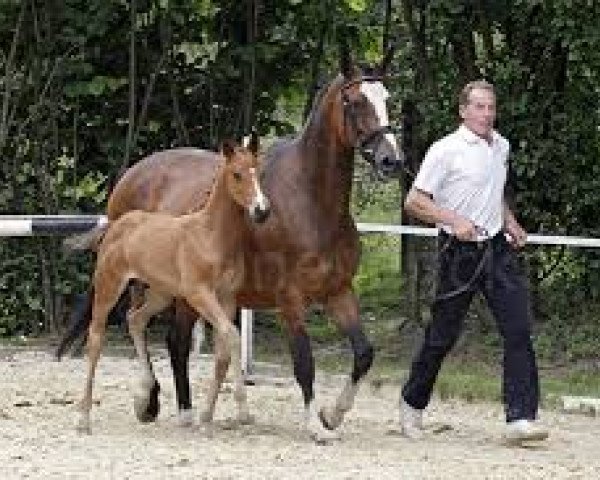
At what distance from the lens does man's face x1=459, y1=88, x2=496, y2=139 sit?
8.85 m

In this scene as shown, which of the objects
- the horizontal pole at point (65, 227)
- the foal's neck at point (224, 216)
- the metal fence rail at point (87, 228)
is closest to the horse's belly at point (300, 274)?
the foal's neck at point (224, 216)

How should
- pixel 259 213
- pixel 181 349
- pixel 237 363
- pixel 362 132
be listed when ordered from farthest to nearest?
pixel 181 349, pixel 237 363, pixel 362 132, pixel 259 213

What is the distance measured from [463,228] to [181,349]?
2.17 meters

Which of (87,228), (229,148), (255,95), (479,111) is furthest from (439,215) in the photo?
(255,95)

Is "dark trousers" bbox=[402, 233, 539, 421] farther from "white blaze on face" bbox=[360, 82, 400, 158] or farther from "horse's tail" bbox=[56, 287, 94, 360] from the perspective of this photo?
"horse's tail" bbox=[56, 287, 94, 360]

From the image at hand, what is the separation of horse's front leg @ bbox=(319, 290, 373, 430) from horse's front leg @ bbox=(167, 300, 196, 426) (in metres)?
0.96

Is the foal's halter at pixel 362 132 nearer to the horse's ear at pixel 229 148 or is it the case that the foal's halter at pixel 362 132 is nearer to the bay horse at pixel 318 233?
the bay horse at pixel 318 233

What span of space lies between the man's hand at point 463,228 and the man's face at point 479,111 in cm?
50

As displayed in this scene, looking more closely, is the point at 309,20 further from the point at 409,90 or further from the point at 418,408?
the point at 418,408

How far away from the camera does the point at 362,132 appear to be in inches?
350

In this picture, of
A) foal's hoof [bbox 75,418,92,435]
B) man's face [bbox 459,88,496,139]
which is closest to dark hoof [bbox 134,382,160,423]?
foal's hoof [bbox 75,418,92,435]

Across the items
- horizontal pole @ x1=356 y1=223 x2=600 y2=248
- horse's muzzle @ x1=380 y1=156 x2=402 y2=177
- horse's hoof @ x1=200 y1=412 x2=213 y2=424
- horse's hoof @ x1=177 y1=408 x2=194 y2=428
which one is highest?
horse's muzzle @ x1=380 y1=156 x2=402 y2=177

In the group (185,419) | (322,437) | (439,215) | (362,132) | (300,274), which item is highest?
(362,132)

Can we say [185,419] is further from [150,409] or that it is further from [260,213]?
[260,213]
